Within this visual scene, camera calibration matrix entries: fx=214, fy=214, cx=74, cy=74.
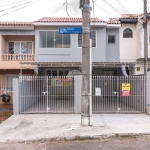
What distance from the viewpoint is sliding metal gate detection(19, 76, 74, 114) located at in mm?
11914

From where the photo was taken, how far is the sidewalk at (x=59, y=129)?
279 inches

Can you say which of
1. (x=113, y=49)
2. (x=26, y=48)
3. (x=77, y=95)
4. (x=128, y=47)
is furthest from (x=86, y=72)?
(x=26, y=48)

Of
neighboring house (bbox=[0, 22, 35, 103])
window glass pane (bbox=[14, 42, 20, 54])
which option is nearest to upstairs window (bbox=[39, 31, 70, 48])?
neighboring house (bbox=[0, 22, 35, 103])

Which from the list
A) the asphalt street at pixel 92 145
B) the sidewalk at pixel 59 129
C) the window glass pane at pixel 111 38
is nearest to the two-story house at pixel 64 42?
the window glass pane at pixel 111 38

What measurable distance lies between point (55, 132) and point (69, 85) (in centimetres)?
680

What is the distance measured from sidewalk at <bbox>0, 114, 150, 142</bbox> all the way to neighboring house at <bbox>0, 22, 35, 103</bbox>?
7775 mm

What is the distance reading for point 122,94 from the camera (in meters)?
11.7

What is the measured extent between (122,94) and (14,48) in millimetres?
10678

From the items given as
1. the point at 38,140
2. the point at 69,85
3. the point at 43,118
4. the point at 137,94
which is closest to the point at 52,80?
the point at 69,85

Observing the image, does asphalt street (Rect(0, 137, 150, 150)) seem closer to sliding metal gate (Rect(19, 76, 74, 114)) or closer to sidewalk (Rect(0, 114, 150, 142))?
sidewalk (Rect(0, 114, 150, 142))

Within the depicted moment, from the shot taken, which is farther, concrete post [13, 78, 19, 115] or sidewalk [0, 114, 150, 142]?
concrete post [13, 78, 19, 115]

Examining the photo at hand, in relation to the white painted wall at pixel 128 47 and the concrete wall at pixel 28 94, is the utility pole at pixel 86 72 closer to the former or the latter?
the concrete wall at pixel 28 94

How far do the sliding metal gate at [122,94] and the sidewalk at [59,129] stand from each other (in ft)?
6.30

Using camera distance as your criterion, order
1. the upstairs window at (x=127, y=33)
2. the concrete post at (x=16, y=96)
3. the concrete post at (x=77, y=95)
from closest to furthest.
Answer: the concrete post at (x=16, y=96), the concrete post at (x=77, y=95), the upstairs window at (x=127, y=33)
